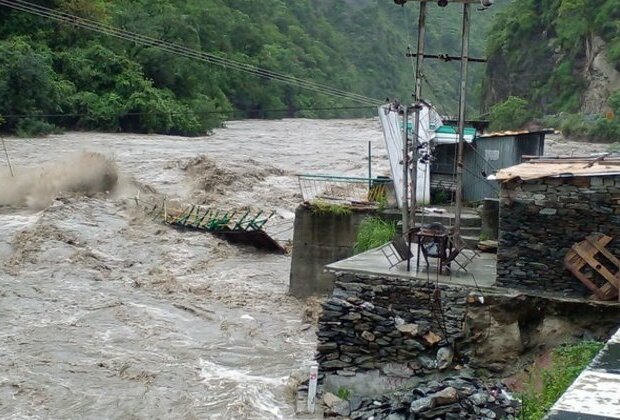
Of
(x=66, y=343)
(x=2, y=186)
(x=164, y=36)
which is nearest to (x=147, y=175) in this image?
(x=2, y=186)

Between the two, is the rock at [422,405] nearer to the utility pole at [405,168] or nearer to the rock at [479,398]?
the rock at [479,398]

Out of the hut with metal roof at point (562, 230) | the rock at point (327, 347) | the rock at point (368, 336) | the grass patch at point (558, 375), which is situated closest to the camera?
the grass patch at point (558, 375)

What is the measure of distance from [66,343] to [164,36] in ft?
133

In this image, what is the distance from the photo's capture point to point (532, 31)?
56594 millimetres

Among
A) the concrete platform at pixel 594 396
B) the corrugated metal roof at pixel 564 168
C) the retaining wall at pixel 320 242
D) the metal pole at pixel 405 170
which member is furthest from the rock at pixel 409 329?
the concrete platform at pixel 594 396

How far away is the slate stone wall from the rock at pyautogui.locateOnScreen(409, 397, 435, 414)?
1249mm

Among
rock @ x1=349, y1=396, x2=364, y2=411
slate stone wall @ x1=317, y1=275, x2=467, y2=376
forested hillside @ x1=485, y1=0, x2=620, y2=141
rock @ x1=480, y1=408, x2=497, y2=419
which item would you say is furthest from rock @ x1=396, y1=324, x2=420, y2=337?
forested hillside @ x1=485, y1=0, x2=620, y2=141

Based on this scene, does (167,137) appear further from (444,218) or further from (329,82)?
(329,82)

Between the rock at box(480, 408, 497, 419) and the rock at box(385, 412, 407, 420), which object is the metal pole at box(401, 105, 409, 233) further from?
the rock at box(480, 408, 497, 419)

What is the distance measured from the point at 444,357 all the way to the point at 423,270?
4.87 feet

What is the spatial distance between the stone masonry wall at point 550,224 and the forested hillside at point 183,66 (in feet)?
27.3

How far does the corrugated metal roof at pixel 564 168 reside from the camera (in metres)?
10.9

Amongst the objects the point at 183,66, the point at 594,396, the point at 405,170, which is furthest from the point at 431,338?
the point at 183,66

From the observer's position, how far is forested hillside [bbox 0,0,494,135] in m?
39.5
